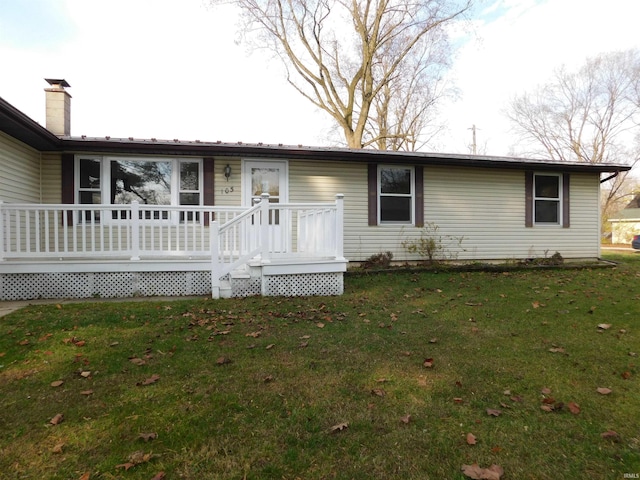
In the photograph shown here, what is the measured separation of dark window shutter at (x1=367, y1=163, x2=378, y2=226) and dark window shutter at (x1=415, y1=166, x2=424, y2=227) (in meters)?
1.14

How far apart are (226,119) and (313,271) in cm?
1670

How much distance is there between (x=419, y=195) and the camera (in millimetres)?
9102

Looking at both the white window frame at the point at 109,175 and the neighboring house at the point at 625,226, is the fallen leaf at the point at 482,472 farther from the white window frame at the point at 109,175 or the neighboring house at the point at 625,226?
the neighboring house at the point at 625,226

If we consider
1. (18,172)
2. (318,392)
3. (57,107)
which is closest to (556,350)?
(318,392)

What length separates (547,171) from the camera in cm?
984

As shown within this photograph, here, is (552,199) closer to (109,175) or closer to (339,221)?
(339,221)

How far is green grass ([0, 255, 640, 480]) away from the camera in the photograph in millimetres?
1908

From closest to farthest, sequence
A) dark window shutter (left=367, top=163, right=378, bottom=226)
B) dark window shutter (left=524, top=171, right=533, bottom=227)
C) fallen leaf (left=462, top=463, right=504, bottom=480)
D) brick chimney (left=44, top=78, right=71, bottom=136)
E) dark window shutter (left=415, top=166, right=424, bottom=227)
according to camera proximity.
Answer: fallen leaf (left=462, top=463, right=504, bottom=480) → brick chimney (left=44, top=78, right=71, bottom=136) → dark window shutter (left=367, top=163, right=378, bottom=226) → dark window shutter (left=415, top=166, right=424, bottom=227) → dark window shutter (left=524, top=171, right=533, bottom=227)

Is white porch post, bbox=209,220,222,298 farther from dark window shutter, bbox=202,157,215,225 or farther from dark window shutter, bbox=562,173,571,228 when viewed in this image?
dark window shutter, bbox=562,173,571,228

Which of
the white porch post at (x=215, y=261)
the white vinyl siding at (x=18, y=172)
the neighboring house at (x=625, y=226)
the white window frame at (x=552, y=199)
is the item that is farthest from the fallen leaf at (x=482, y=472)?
the neighboring house at (x=625, y=226)

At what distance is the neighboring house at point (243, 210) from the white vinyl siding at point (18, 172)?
0.10 feet

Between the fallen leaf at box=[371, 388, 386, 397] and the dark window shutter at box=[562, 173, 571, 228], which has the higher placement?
the dark window shutter at box=[562, 173, 571, 228]

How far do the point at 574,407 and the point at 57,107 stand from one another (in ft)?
33.7

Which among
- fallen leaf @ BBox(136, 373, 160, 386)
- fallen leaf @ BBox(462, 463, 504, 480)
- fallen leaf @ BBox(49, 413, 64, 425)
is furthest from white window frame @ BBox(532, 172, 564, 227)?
fallen leaf @ BBox(49, 413, 64, 425)
